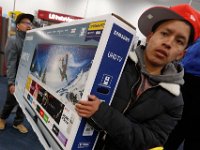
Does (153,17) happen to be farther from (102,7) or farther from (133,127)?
(102,7)

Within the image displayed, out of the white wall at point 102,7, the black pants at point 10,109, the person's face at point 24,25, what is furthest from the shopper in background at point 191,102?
the white wall at point 102,7

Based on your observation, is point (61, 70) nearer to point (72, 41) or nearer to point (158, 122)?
point (72, 41)

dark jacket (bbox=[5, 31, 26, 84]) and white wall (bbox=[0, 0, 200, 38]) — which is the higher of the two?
white wall (bbox=[0, 0, 200, 38])

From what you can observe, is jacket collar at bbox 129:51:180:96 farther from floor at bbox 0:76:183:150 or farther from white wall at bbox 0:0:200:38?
white wall at bbox 0:0:200:38

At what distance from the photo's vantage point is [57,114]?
86cm

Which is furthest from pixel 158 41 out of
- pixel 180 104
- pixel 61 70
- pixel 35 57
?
pixel 35 57

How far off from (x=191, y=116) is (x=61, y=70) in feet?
3.70

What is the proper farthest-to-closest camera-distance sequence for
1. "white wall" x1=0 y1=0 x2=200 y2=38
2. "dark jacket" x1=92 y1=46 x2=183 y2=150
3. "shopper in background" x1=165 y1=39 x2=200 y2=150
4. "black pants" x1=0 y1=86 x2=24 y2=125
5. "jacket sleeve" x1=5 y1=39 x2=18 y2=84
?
"white wall" x1=0 y1=0 x2=200 y2=38 < "black pants" x1=0 y1=86 x2=24 y2=125 < "jacket sleeve" x1=5 y1=39 x2=18 y2=84 < "shopper in background" x1=165 y1=39 x2=200 y2=150 < "dark jacket" x1=92 y1=46 x2=183 y2=150

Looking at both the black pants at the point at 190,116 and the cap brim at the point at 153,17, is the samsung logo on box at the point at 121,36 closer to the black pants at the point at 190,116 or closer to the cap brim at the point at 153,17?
the cap brim at the point at 153,17

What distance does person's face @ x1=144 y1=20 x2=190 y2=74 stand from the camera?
32.3 inches

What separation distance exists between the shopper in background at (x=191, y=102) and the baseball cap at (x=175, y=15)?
2.39ft

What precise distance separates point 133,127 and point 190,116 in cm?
101

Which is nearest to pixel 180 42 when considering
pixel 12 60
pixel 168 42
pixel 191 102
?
pixel 168 42

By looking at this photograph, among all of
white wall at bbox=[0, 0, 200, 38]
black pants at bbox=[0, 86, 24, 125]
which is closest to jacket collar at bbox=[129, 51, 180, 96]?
black pants at bbox=[0, 86, 24, 125]
